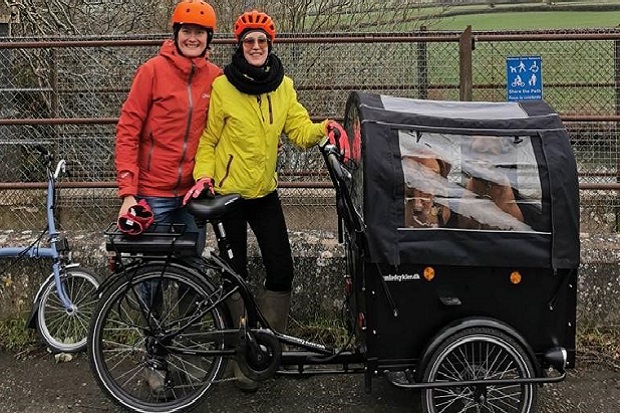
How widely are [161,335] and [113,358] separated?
44 cm

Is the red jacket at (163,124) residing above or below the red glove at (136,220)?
above

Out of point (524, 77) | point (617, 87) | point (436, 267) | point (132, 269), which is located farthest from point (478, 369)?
point (617, 87)

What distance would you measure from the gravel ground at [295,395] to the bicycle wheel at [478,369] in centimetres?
38

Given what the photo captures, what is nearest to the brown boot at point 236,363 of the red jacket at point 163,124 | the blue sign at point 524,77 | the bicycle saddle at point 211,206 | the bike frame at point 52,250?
the bicycle saddle at point 211,206

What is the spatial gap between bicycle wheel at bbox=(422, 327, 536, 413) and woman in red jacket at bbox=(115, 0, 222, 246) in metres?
1.41

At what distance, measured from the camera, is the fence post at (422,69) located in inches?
219

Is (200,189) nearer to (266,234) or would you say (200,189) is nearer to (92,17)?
(266,234)

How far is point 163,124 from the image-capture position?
3629 millimetres

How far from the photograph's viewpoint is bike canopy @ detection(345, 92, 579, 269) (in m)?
3.18

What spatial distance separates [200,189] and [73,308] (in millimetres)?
1550

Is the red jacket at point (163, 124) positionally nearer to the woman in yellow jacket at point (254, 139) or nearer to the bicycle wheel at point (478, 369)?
the woman in yellow jacket at point (254, 139)

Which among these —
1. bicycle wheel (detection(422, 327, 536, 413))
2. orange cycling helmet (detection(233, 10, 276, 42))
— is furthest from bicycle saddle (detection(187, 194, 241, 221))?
bicycle wheel (detection(422, 327, 536, 413))

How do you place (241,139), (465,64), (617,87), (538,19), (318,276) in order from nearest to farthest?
1. (241,139)
2. (318,276)
3. (465,64)
4. (617,87)
5. (538,19)

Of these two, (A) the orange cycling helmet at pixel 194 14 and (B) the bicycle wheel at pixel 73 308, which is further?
(B) the bicycle wheel at pixel 73 308
